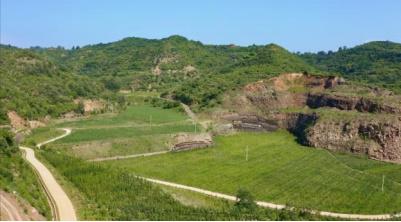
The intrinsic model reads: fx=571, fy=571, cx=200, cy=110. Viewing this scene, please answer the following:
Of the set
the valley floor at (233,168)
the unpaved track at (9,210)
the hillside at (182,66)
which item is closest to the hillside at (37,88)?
the valley floor at (233,168)

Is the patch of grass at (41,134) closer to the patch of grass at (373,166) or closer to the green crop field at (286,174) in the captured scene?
the green crop field at (286,174)

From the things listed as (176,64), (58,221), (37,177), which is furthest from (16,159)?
(176,64)

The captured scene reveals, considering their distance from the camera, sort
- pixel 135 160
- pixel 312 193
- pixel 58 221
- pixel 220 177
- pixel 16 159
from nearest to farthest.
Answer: pixel 58 221 → pixel 16 159 → pixel 312 193 → pixel 220 177 → pixel 135 160

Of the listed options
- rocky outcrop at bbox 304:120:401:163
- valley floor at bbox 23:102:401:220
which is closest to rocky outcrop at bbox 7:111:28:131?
valley floor at bbox 23:102:401:220

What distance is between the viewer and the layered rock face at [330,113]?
67.6 m

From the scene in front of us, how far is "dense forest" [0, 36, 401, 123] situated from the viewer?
7738 centimetres

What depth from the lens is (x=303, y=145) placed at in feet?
242

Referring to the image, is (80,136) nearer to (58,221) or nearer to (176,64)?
(58,221)

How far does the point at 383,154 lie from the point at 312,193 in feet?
62.6

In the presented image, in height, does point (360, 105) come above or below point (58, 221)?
above

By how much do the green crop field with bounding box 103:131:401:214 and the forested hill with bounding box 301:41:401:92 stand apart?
80.8 feet

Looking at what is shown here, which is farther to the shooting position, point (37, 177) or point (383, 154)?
point (383, 154)

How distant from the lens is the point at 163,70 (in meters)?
139

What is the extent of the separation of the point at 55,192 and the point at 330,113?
4411 centimetres
